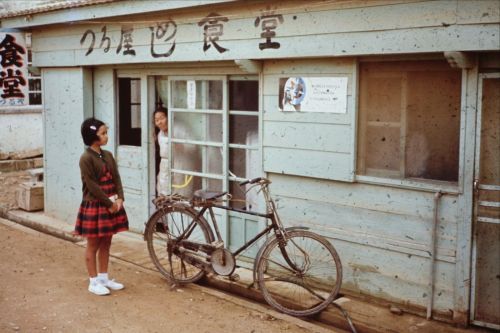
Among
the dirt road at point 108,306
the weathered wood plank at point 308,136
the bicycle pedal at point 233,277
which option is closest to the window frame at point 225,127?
the weathered wood plank at point 308,136

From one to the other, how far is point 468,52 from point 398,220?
180 centimetres

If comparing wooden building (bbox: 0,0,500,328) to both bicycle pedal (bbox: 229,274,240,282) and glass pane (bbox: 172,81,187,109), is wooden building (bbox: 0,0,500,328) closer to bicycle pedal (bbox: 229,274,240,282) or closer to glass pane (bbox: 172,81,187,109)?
glass pane (bbox: 172,81,187,109)

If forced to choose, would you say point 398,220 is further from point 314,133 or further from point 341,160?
point 314,133

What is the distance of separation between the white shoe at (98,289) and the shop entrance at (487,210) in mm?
3905

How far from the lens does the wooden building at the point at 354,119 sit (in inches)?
225

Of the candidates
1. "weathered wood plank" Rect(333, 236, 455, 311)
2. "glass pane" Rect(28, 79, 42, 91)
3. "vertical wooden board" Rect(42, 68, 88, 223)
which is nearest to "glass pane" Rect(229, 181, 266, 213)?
"weathered wood plank" Rect(333, 236, 455, 311)

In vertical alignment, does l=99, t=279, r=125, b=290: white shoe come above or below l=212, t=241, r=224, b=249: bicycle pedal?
below

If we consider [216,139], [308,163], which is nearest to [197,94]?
[216,139]

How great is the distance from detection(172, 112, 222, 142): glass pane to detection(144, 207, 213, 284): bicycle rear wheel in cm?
132

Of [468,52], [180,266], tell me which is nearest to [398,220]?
[468,52]

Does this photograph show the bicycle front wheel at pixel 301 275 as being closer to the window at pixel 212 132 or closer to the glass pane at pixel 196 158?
the window at pixel 212 132

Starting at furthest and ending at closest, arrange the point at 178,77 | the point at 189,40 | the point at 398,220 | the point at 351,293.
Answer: the point at 178,77
the point at 189,40
the point at 351,293
the point at 398,220

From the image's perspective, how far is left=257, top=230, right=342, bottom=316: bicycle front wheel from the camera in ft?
20.7

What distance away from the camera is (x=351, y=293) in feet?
22.1
